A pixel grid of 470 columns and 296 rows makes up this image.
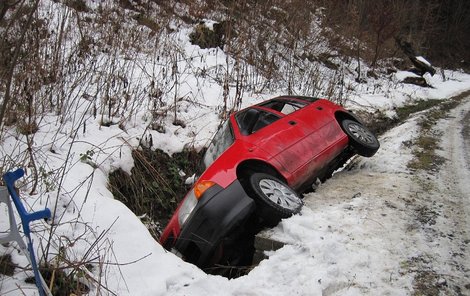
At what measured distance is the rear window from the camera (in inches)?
200

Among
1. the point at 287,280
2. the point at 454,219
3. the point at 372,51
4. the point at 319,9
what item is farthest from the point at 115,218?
the point at 372,51

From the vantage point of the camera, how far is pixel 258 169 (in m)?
4.23

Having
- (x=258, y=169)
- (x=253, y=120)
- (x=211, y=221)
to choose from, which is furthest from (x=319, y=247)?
(x=253, y=120)

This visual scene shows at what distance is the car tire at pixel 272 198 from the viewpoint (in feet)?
12.2

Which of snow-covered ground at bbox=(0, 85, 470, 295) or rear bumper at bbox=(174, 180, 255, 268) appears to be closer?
snow-covered ground at bbox=(0, 85, 470, 295)

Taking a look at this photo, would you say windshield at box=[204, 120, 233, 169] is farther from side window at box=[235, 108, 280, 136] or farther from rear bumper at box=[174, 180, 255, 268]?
rear bumper at box=[174, 180, 255, 268]

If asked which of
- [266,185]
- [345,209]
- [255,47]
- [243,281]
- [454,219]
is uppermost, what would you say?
[255,47]

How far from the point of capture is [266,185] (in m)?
3.92

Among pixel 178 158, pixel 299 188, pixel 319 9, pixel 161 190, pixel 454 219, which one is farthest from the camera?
pixel 319 9

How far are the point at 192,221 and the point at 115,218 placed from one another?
0.72 meters

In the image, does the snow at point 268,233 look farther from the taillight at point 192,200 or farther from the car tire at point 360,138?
the taillight at point 192,200

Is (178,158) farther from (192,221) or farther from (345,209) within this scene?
(345,209)

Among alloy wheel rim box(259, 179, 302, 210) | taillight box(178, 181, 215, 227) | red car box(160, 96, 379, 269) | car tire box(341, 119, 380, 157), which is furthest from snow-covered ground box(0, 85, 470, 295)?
car tire box(341, 119, 380, 157)

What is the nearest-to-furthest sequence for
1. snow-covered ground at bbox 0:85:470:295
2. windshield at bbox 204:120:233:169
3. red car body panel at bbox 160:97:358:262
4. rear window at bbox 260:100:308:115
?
snow-covered ground at bbox 0:85:470:295, red car body panel at bbox 160:97:358:262, windshield at bbox 204:120:233:169, rear window at bbox 260:100:308:115
